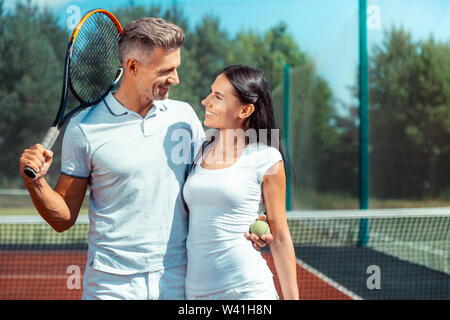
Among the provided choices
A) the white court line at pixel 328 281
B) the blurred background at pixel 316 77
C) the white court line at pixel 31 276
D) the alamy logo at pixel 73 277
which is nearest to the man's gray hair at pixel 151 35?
the white court line at pixel 328 281

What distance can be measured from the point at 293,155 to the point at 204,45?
250 centimetres

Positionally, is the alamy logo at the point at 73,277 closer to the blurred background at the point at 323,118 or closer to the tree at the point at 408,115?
the blurred background at the point at 323,118

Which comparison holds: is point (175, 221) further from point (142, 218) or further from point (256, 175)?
point (256, 175)

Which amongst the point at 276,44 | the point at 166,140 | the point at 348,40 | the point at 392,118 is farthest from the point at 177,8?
the point at 166,140

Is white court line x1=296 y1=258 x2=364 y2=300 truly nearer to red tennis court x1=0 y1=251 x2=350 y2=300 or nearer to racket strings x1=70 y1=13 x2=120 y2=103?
red tennis court x1=0 y1=251 x2=350 y2=300

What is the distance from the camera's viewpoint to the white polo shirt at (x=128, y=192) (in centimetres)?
157

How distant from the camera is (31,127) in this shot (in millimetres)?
9156

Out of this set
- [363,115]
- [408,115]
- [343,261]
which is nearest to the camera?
[343,261]

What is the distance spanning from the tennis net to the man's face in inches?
99.8

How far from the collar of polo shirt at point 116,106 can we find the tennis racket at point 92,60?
0.41 ft

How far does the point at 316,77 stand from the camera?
920 cm

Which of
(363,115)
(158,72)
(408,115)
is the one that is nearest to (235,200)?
(158,72)

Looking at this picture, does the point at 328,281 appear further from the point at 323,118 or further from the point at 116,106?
the point at 323,118

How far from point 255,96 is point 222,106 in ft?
0.34
